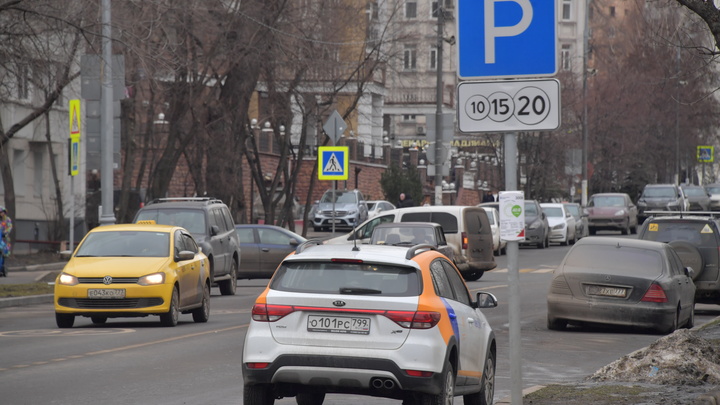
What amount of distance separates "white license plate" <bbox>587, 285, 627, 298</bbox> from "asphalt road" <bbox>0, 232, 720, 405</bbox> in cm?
62

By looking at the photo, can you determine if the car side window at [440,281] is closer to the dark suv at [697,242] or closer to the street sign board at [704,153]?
the dark suv at [697,242]

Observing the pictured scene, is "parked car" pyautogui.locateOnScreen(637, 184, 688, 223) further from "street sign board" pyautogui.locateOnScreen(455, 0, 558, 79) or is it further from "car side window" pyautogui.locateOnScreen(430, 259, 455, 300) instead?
"street sign board" pyautogui.locateOnScreen(455, 0, 558, 79)

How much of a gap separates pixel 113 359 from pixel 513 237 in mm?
7219

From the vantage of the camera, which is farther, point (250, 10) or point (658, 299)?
point (250, 10)

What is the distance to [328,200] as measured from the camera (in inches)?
2431

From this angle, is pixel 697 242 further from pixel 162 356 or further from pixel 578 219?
pixel 578 219

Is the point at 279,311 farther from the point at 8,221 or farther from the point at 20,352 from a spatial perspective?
the point at 8,221

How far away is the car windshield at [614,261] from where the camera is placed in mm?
19062

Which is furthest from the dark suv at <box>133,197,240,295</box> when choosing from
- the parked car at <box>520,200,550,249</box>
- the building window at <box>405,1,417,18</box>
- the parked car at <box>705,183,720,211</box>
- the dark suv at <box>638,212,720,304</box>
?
the parked car at <box>705,183,720,211</box>

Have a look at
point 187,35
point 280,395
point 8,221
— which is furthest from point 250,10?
point 280,395

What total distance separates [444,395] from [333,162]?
2463 cm

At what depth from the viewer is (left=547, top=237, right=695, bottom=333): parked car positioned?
18766 mm

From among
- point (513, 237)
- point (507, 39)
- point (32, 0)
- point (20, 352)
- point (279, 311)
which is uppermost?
point (32, 0)

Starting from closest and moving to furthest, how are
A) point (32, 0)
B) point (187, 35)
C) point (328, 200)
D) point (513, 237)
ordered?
point (513, 237) → point (32, 0) → point (187, 35) → point (328, 200)
